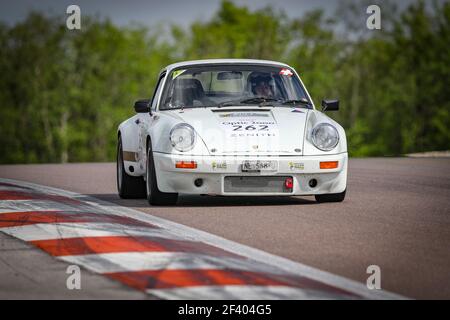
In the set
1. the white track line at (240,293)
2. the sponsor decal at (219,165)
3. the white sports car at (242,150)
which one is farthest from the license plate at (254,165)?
the white track line at (240,293)

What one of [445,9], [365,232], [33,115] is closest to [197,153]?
[365,232]

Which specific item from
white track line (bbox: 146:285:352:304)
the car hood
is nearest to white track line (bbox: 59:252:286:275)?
white track line (bbox: 146:285:352:304)

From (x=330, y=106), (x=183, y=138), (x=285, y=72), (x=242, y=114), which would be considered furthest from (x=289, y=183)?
(x=285, y=72)

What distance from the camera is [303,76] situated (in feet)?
270

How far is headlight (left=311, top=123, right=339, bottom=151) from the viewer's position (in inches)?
436

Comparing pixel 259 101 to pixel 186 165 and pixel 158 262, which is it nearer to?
pixel 186 165

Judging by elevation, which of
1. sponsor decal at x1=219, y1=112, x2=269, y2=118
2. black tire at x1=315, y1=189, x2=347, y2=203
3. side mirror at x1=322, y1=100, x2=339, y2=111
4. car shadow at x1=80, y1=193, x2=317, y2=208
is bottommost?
car shadow at x1=80, y1=193, x2=317, y2=208

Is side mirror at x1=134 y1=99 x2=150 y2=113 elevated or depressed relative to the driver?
depressed

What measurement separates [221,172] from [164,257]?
3.59m

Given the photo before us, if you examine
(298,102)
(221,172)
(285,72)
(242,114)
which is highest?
(285,72)

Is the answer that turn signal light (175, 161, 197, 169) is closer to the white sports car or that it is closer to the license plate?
the white sports car

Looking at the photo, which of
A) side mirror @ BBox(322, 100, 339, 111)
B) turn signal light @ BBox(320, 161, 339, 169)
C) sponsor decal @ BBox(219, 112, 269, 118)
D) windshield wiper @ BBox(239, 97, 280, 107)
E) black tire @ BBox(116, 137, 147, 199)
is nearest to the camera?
turn signal light @ BBox(320, 161, 339, 169)

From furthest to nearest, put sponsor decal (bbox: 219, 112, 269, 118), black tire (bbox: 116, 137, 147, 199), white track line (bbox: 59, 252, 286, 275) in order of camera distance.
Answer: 1. black tire (bbox: 116, 137, 147, 199)
2. sponsor decal (bbox: 219, 112, 269, 118)
3. white track line (bbox: 59, 252, 286, 275)

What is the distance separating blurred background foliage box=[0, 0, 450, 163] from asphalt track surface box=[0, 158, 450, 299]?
60.9 m
